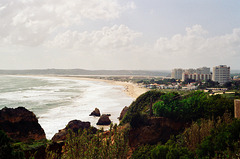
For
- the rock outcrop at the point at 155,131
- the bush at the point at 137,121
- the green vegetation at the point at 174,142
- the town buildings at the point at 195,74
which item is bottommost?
the rock outcrop at the point at 155,131

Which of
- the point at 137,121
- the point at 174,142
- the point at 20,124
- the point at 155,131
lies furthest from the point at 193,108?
the point at 20,124

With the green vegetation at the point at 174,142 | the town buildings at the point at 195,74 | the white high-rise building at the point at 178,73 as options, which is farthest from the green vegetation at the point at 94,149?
the white high-rise building at the point at 178,73

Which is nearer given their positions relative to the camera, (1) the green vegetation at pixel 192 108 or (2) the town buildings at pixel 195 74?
(1) the green vegetation at pixel 192 108

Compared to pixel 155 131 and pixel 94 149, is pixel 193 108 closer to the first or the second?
pixel 155 131

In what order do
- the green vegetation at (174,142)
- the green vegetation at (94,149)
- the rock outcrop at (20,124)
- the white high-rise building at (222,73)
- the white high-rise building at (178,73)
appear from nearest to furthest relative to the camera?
the green vegetation at (94,149)
the green vegetation at (174,142)
the rock outcrop at (20,124)
the white high-rise building at (222,73)
the white high-rise building at (178,73)

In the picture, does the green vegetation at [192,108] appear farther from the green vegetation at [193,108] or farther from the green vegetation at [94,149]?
the green vegetation at [94,149]

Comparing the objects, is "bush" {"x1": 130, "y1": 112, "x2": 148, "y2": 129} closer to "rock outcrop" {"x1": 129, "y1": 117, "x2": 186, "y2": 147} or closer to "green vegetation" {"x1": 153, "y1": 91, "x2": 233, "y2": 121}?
"rock outcrop" {"x1": 129, "y1": 117, "x2": 186, "y2": 147}
